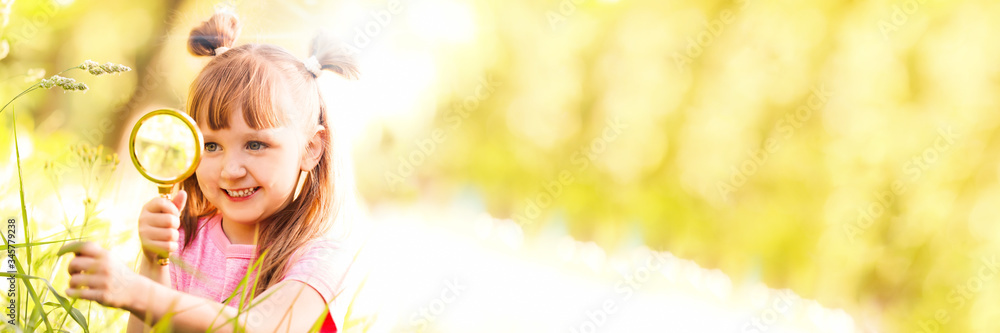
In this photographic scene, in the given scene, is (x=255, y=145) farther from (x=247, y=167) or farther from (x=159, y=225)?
(x=159, y=225)

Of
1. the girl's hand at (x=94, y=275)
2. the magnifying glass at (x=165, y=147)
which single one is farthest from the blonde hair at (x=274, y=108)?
the girl's hand at (x=94, y=275)

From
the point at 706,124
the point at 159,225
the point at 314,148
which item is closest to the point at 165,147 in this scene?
the point at 159,225

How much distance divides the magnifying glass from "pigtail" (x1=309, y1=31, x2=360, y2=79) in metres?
0.26

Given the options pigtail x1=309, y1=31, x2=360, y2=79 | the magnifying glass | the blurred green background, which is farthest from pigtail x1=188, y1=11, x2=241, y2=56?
the blurred green background

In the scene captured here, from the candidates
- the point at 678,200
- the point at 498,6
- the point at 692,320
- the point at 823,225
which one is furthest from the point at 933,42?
the point at 498,6

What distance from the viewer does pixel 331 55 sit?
1.12m

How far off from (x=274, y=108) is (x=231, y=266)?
0.81 ft

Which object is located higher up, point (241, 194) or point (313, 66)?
point (313, 66)

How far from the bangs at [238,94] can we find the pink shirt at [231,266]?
0.62 ft

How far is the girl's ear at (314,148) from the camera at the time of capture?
108 centimetres

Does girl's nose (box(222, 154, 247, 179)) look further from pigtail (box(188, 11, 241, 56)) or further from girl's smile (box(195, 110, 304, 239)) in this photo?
pigtail (box(188, 11, 241, 56))

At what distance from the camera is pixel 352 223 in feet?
3.85

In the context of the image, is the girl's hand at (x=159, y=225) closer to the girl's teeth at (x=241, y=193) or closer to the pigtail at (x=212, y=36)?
the girl's teeth at (x=241, y=193)

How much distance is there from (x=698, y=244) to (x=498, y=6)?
4.21 feet
